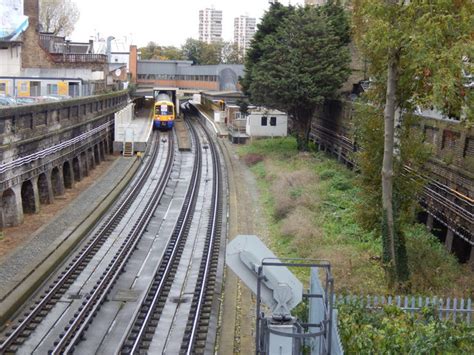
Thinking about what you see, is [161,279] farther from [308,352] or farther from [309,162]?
[309,162]

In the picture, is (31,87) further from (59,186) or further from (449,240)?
(449,240)

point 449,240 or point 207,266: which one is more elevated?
point 449,240

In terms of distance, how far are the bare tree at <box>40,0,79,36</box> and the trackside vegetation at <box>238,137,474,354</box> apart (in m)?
52.9

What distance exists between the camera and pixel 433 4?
1189cm

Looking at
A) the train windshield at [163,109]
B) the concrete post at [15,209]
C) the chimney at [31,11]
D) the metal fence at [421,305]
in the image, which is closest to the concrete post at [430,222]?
the metal fence at [421,305]

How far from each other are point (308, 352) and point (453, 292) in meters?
Answer: 5.72

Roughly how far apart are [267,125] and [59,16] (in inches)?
→ 1825

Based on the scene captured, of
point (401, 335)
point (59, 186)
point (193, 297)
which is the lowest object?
point (193, 297)

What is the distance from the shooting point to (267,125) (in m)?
48.1

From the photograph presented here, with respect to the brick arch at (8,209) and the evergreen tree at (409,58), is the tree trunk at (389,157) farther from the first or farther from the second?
the brick arch at (8,209)

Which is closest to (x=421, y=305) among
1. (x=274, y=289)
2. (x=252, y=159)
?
(x=274, y=289)

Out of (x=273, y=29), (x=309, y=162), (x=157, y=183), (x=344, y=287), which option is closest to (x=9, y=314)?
(x=344, y=287)

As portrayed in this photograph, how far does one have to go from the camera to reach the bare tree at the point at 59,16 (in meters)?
80.3

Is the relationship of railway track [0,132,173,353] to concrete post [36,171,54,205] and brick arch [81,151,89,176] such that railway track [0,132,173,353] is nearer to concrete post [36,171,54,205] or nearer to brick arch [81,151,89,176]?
concrete post [36,171,54,205]
